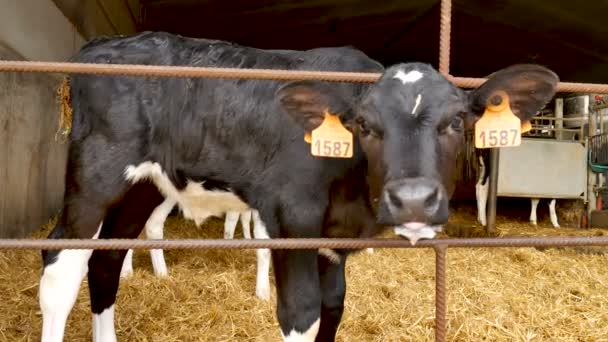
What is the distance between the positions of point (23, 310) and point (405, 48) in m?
10.3

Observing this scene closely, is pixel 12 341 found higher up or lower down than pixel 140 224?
lower down

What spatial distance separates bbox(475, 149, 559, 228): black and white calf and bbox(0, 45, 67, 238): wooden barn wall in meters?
6.62

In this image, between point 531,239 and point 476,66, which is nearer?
point 531,239

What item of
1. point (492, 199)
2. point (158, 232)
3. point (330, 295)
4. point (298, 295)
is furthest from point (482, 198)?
point (298, 295)

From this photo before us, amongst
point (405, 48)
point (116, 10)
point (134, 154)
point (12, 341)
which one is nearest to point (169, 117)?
point (134, 154)

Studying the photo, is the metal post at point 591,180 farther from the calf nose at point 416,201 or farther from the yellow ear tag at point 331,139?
the calf nose at point 416,201

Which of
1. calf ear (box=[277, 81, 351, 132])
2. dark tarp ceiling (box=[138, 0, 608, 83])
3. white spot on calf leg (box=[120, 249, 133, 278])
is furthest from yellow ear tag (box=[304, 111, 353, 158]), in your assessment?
dark tarp ceiling (box=[138, 0, 608, 83])

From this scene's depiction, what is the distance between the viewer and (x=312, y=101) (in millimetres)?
2180

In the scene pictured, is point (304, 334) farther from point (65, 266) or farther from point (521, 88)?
point (521, 88)

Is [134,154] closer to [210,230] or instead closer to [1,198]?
[1,198]

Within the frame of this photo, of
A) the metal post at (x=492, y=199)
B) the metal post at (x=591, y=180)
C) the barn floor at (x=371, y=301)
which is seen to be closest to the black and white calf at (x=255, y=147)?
the barn floor at (x=371, y=301)

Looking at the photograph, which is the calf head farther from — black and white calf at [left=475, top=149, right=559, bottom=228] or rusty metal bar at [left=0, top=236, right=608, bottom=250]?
black and white calf at [left=475, top=149, right=559, bottom=228]

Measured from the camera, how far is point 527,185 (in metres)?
9.30

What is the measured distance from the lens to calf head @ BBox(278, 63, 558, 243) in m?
1.89
